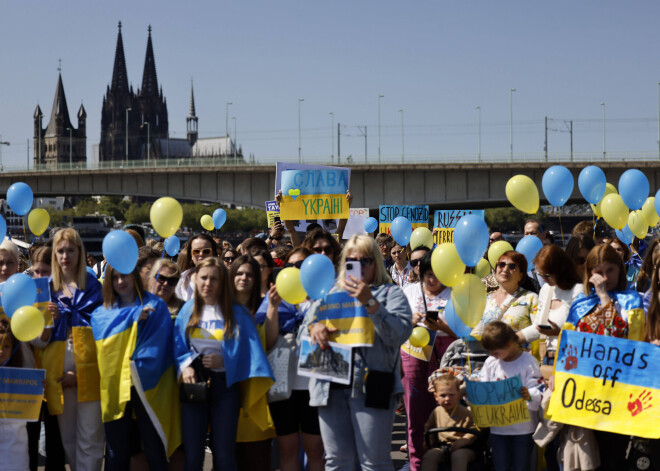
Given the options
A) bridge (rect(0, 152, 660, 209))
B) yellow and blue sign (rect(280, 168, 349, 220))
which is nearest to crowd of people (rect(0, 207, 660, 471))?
yellow and blue sign (rect(280, 168, 349, 220))

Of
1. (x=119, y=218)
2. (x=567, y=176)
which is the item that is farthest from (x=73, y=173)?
(x=119, y=218)

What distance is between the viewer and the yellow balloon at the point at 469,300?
19.6ft

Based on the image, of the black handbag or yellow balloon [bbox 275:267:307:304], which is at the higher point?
yellow balloon [bbox 275:267:307:304]

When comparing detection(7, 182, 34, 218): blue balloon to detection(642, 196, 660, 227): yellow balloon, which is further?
detection(7, 182, 34, 218): blue balloon

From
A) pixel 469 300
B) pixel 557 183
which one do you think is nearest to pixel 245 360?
pixel 469 300

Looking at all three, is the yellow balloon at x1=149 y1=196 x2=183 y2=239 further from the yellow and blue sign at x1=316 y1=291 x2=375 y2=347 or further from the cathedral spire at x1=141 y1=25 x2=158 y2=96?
the cathedral spire at x1=141 y1=25 x2=158 y2=96

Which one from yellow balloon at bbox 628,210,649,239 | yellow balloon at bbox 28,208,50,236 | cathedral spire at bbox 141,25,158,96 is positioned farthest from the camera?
cathedral spire at bbox 141,25,158,96

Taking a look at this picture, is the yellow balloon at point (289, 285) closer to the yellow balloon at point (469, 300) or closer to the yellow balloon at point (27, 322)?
the yellow balloon at point (469, 300)

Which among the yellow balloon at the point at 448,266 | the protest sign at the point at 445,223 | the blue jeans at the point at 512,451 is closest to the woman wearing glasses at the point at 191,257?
the yellow balloon at the point at 448,266

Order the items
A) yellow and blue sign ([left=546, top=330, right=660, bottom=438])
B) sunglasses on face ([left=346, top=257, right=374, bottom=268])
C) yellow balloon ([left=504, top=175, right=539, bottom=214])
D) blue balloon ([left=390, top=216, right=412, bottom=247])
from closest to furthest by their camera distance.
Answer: sunglasses on face ([left=346, top=257, right=374, bottom=268]) < yellow and blue sign ([left=546, top=330, right=660, bottom=438]) < yellow balloon ([left=504, top=175, right=539, bottom=214]) < blue balloon ([left=390, top=216, right=412, bottom=247])

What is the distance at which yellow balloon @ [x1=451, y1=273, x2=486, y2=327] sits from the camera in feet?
19.6

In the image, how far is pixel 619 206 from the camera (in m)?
8.84

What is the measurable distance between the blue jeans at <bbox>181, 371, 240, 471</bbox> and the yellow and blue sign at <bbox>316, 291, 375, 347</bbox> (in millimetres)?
802

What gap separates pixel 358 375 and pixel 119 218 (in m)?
115
